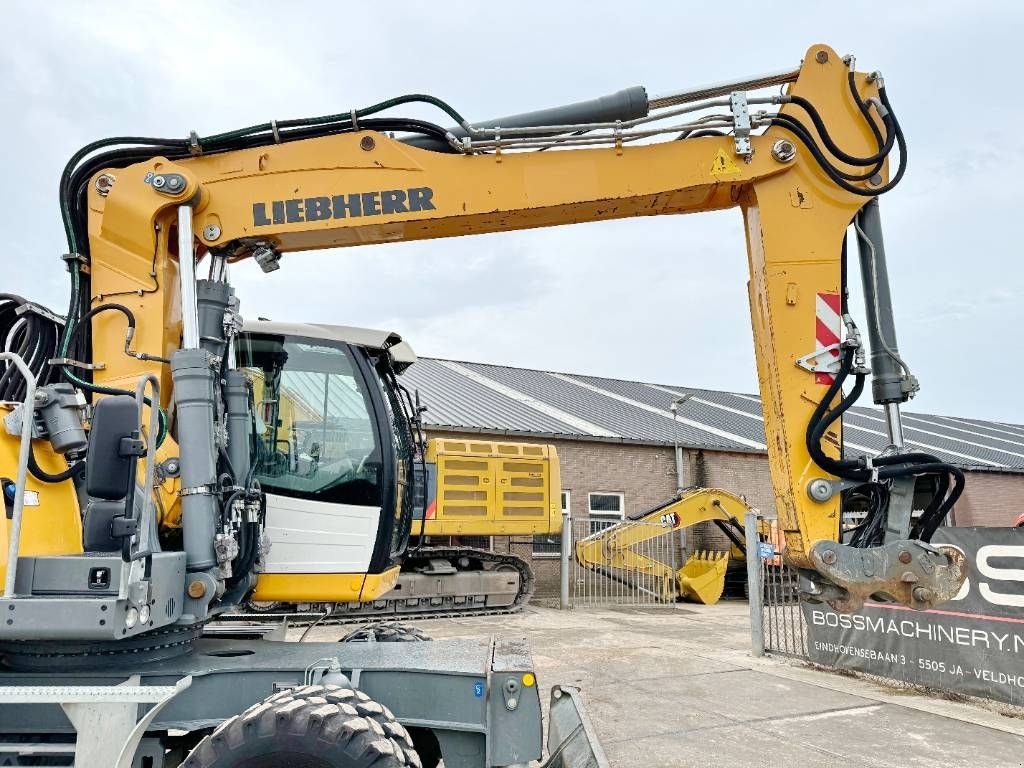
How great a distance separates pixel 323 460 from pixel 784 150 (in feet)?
9.94

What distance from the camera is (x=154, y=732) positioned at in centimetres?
360

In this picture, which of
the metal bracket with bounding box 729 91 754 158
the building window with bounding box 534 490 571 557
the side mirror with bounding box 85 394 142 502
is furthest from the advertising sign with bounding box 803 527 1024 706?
Result: the building window with bounding box 534 490 571 557

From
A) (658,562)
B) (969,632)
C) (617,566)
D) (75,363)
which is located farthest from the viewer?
(658,562)

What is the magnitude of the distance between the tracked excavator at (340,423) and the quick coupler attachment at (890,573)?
1cm

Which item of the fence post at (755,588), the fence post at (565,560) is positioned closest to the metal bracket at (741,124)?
the fence post at (755,588)

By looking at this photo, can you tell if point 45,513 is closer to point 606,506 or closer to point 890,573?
point 890,573

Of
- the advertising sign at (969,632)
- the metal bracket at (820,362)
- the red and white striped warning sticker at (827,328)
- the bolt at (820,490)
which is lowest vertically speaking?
the advertising sign at (969,632)

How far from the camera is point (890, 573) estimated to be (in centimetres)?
353

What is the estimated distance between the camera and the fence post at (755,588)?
30.8ft

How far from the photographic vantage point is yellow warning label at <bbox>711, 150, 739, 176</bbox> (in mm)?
4227

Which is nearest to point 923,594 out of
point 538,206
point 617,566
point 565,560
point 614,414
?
point 538,206

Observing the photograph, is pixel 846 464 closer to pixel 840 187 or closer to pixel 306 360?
pixel 840 187

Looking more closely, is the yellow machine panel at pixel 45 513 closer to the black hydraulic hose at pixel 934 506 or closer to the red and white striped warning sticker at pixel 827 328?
the red and white striped warning sticker at pixel 827 328

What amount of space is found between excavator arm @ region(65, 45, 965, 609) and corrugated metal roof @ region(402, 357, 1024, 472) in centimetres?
1189
